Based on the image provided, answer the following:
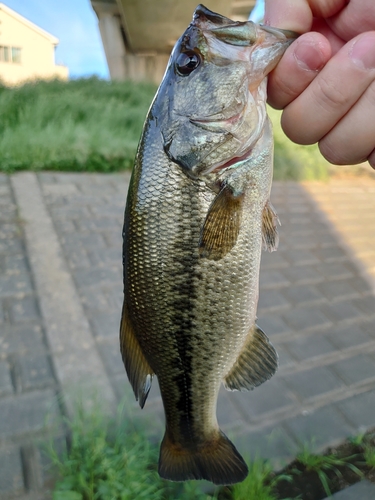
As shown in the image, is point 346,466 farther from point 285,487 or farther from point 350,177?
point 350,177

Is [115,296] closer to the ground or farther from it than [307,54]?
closer to the ground

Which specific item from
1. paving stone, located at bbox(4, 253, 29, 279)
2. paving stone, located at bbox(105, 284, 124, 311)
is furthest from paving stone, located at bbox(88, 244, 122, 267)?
paving stone, located at bbox(4, 253, 29, 279)

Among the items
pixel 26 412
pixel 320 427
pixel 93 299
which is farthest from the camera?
pixel 93 299

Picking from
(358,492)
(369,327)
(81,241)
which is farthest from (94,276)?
(358,492)

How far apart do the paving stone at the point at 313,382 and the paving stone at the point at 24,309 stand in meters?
1.81

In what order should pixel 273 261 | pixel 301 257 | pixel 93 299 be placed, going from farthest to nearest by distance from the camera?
pixel 301 257 < pixel 273 261 < pixel 93 299

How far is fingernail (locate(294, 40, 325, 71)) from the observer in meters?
1.19

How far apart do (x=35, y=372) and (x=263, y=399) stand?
1408 mm

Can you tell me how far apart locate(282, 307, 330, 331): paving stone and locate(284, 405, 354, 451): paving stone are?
0.85 m

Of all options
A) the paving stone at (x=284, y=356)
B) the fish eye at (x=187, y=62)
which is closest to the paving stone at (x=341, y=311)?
the paving stone at (x=284, y=356)

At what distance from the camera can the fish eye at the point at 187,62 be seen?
126 cm

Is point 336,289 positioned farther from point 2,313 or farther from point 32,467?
point 32,467

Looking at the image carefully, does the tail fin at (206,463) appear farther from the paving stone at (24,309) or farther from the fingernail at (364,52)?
the paving stone at (24,309)

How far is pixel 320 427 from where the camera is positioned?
99.9 inches
